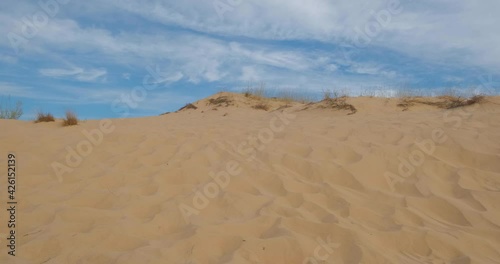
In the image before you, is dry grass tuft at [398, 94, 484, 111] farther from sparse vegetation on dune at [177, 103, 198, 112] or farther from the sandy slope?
sparse vegetation on dune at [177, 103, 198, 112]

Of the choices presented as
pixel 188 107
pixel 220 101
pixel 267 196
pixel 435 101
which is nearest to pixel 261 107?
pixel 220 101

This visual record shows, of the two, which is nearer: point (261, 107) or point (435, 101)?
point (435, 101)

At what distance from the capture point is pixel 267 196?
387 cm

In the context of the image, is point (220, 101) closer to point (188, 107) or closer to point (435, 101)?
point (188, 107)

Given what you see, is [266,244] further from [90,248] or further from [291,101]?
[291,101]

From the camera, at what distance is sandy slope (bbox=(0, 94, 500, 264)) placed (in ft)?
9.48

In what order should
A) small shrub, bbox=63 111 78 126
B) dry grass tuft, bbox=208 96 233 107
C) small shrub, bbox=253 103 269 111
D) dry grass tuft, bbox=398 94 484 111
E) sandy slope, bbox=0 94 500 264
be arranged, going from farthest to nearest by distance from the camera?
dry grass tuft, bbox=208 96 233 107
small shrub, bbox=253 103 269 111
dry grass tuft, bbox=398 94 484 111
small shrub, bbox=63 111 78 126
sandy slope, bbox=0 94 500 264

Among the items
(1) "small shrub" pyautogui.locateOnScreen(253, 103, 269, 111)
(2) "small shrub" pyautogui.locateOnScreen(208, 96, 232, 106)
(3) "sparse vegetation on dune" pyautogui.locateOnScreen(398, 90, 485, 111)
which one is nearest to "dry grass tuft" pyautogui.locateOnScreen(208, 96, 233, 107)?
(2) "small shrub" pyautogui.locateOnScreen(208, 96, 232, 106)

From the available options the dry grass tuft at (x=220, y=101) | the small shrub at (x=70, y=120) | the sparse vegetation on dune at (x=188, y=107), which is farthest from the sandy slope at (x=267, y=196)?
the sparse vegetation on dune at (x=188, y=107)

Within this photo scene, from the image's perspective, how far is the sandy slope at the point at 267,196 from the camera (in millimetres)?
2889

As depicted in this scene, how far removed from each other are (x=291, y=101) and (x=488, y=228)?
1043 centimetres

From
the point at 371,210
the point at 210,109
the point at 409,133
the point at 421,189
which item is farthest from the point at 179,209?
the point at 210,109

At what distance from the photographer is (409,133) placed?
5754 mm

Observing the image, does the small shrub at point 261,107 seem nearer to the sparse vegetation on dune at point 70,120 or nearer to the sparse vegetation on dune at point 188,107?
the sparse vegetation on dune at point 188,107
